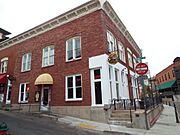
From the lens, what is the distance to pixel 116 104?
40.0 feet

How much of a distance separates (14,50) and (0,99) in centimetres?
673

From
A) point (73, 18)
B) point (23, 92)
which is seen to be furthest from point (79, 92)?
point (23, 92)

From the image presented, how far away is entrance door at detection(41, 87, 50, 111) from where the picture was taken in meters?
14.8

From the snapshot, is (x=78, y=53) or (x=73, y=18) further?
(x=73, y=18)

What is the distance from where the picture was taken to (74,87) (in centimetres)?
1323

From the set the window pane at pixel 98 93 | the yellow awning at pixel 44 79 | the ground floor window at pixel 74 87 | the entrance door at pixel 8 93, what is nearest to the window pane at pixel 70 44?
the ground floor window at pixel 74 87

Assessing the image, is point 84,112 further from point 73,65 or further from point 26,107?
point 26,107

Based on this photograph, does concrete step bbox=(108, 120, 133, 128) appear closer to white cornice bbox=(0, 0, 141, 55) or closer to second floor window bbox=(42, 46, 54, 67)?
second floor window bbox=(42, 46, 54, 67)

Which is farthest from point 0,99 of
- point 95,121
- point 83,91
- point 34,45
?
point 95,121

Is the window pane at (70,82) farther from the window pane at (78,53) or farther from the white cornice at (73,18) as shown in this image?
the white cornice at (73,18)

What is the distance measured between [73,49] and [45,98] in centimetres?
579

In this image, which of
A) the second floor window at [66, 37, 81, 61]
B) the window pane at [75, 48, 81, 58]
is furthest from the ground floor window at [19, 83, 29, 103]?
the window pane at [75, 48, 81, 58]

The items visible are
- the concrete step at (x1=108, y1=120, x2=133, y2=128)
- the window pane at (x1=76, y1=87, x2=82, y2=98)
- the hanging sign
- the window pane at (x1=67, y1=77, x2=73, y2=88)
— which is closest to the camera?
the concrete step at (x1=108, y1=120, x2=133, y2=128)

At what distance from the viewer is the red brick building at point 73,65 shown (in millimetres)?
12148
